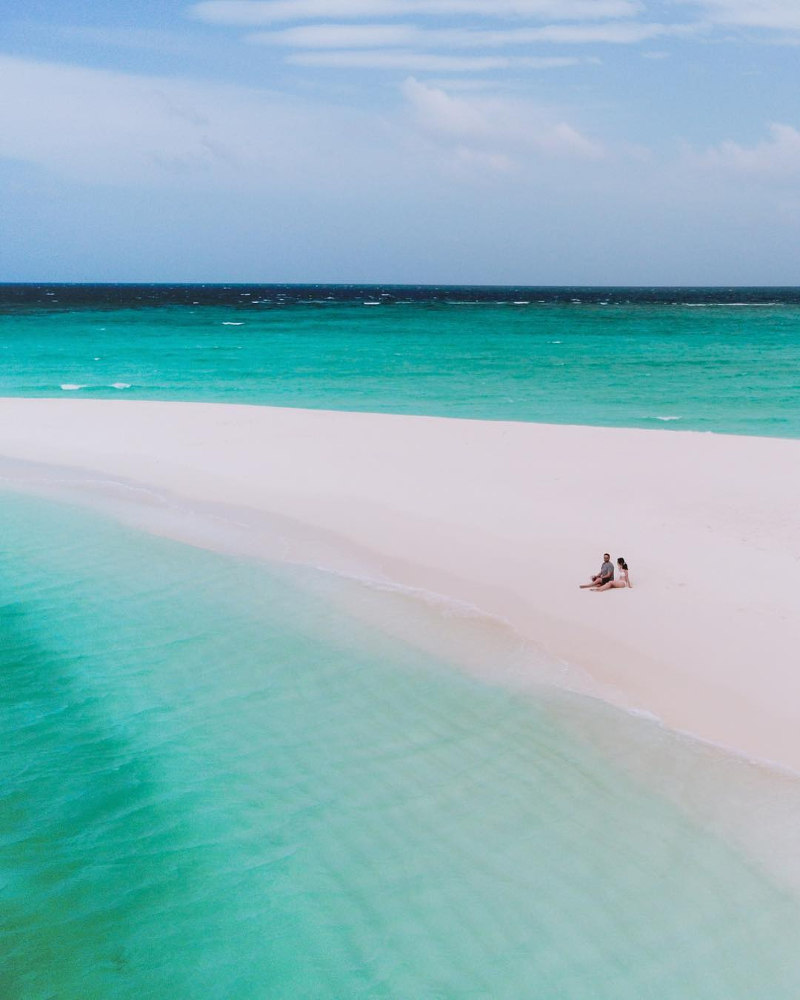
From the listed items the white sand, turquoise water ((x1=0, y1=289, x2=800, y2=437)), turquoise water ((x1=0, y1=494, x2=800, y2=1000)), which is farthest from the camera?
turquoise water ((x1=0, y1=289, x2=800, y2=437))

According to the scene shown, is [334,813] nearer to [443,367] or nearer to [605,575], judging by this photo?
[605,575]

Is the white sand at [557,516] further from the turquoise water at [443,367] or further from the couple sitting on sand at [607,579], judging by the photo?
the turquoise water at [443,367]

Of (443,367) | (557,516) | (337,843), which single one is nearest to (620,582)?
(557,516)

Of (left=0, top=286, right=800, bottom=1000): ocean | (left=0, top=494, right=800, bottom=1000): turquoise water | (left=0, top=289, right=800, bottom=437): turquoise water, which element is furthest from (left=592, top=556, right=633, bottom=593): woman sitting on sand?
(left=0, top=289, right=800, bottom=437): turquoise water

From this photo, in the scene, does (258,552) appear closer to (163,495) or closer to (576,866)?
(163,495)

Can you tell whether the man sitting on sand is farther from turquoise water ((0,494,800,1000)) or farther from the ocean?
turquoise water ((0,494,800,1000))

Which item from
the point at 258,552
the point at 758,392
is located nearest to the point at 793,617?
the point at 258,552
